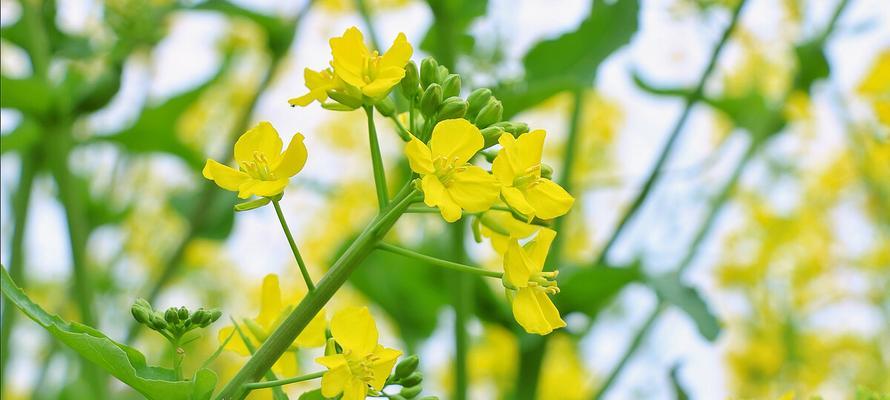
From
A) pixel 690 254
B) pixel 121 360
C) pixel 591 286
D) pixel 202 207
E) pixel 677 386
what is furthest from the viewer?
pixel 202 207

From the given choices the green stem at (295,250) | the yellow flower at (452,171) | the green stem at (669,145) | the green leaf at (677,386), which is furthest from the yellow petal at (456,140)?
the green stem at (669,145)

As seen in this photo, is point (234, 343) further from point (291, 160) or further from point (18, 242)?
point (18, 242)

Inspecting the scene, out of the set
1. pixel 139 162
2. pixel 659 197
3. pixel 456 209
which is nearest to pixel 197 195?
pixel 139 162

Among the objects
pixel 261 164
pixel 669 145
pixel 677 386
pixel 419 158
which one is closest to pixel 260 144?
pixel 261 164

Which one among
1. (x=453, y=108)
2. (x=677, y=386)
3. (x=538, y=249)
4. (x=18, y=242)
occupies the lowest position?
(x=677, y=386)

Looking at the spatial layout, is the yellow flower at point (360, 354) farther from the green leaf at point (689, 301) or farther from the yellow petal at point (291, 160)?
the green leaf at point (689, 301)

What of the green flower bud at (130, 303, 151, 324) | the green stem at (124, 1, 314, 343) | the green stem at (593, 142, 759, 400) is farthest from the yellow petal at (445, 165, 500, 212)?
the green stem at (124, 1, 314, 343)

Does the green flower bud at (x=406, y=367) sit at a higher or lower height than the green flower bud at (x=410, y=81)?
lower
